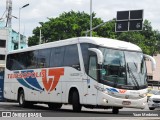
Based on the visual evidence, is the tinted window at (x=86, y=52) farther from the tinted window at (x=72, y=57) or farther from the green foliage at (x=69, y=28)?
the green foliage at (x=69, y=28)

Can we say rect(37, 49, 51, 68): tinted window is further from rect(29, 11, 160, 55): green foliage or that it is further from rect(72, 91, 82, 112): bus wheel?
rect(29, 11, 160, 55): green foliage

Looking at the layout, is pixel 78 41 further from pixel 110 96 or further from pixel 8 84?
pixel 8 84

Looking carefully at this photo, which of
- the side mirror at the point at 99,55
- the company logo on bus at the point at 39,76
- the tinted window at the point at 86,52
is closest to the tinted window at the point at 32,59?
the company logo on bus at the point at 39,76

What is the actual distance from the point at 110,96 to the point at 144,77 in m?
2.02

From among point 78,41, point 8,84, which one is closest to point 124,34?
point 8,84

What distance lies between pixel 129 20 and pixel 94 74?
20327 mm

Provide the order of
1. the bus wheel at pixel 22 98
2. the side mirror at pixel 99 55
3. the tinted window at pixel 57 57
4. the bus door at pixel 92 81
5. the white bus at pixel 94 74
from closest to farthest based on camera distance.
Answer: the side mirror at pixel 99 55, the white bus at pixel 94 74, the bus door at pixel 92 81, the tinted window at pixel 57 57, the bus wheel at pixel 22 98

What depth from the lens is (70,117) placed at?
17375mm

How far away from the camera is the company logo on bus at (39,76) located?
21828 mm

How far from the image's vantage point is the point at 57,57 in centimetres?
2178

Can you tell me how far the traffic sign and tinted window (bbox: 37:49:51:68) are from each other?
51.3 feet

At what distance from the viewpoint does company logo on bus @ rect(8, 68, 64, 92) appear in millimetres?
21828

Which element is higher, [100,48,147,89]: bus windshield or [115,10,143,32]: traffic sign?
[115,10,143,32]: traffic sign

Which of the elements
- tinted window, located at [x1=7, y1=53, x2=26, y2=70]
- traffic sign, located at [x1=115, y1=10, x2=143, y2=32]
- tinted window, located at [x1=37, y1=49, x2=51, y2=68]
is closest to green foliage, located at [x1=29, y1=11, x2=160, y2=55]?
traffic sign, located at [x1=115, y1=10, x2=143, y2=32]
